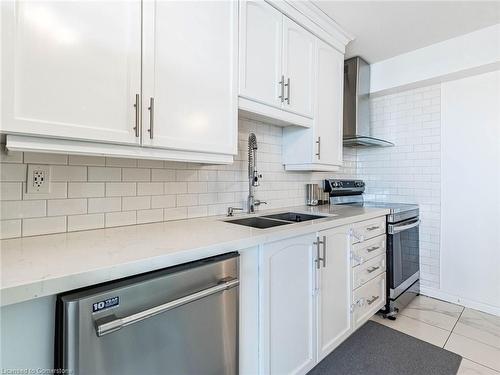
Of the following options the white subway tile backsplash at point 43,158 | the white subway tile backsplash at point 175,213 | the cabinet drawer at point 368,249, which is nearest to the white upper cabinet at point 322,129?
the cabinet drawer at point 368,249

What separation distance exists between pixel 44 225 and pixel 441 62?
10.9 feet

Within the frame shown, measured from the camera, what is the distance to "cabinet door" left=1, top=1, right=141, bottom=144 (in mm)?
898

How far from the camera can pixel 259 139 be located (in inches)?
85.4

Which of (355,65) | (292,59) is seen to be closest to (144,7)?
(292,59)

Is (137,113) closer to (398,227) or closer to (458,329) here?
(398,227)

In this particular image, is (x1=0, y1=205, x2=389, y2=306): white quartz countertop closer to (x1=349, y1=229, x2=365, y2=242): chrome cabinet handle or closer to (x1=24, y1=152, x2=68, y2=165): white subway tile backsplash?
(x1=24, y1=152, x2=68, y2=165): white subway tile backsplash

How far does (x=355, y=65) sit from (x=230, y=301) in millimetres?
2694

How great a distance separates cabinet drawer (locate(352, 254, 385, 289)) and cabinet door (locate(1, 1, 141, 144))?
1.72 metres

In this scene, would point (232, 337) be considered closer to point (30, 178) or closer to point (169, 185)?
point (169, 185)

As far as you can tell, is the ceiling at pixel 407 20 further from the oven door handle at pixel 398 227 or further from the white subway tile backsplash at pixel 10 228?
the white subway tile backsplash at pixel 10 228

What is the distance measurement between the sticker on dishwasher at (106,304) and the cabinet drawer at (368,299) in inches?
65.0

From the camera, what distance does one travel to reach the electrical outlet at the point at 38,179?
3.81 ft

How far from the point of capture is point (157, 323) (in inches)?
35.4

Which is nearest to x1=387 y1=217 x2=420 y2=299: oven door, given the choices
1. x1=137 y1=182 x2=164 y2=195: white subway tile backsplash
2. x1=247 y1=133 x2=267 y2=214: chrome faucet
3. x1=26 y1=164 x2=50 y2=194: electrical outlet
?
x1=247 y1=133 x2=267 y2=214: chrome faucet
